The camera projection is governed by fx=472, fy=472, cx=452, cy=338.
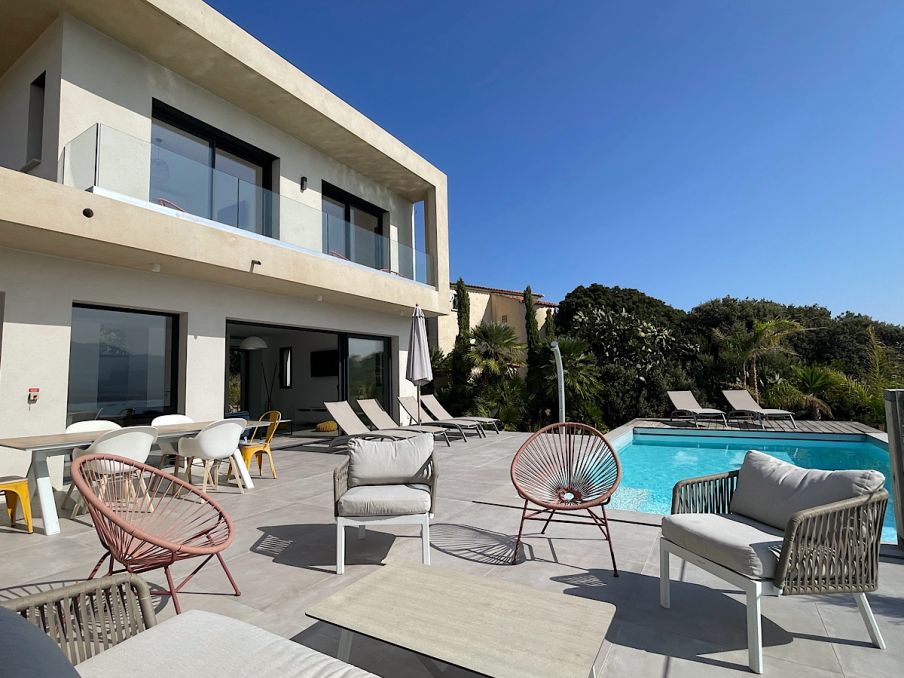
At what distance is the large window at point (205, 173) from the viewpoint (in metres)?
6.86

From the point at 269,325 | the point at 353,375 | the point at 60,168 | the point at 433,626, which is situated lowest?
the point at 433,626

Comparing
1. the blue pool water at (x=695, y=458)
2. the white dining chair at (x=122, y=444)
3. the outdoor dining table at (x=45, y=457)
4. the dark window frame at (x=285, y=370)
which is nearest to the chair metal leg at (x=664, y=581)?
the blue pool water at (x=695, y=458)

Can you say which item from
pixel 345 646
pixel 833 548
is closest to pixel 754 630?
pixel 833 548

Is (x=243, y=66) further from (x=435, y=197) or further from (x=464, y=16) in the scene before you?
(x=435, y=197)

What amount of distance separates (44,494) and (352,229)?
7.19 m

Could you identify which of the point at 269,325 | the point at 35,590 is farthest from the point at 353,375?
the point at 35,590

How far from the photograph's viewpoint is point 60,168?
590cm

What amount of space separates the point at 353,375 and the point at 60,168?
22.8 ft

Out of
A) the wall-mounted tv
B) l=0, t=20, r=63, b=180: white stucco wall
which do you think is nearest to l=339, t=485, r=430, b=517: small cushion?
l=0, t=20, r=63, b=180: white stucco wall

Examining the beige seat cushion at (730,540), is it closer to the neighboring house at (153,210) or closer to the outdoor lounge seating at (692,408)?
the neighboring house at (153,210)

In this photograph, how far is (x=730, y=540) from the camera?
94.6 inches

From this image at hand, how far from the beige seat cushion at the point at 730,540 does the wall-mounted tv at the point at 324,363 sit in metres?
11.1

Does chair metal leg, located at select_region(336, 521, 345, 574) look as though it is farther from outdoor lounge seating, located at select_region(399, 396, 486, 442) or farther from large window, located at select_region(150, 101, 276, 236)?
outdoor lounge seating, located at select_region(399, 396, 486, 442)

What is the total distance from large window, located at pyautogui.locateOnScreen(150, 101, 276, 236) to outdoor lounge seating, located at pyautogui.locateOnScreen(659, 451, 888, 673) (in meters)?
7.44
